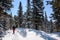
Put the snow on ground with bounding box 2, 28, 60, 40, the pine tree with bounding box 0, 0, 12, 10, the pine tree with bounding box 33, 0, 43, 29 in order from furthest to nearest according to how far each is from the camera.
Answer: the pine tree with bounding box 33, 0, 43, 29 < the pine tree with bounding box 0, 0, 12, 10 < the snow on ground with bounding box 2, 28, 60, 40

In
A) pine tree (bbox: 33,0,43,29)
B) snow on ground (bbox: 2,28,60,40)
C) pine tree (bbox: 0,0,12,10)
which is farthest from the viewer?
pine tree (bbox: 33,0,43,29)

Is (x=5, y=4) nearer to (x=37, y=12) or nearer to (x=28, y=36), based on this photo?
(x=28, y=36)

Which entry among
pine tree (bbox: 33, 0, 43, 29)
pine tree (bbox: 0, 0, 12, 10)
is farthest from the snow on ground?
pine tree (bbox: 33, 0, 43, 29)

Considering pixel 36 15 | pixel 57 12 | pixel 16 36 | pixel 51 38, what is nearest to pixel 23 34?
pixel 16 36

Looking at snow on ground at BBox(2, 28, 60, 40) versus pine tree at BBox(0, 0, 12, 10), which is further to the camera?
pine tree at BBox(0, 0, 12, 10)

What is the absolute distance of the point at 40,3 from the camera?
4506 cm

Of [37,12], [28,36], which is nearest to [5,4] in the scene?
[28,36]

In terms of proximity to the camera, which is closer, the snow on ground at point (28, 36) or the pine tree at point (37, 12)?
the snow on ground at point (28, 36)

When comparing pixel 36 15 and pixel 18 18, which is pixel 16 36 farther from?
pixel 18 18

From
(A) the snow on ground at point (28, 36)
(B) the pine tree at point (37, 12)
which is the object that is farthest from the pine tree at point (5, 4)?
(B) the pine tree at point (37, 12)

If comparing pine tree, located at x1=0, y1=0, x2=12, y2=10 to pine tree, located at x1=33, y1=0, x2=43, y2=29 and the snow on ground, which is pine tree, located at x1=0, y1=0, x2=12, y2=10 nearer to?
the snow on ground

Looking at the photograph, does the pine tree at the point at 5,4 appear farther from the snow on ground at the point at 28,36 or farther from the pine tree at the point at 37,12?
the pine tree at the point at 37,12

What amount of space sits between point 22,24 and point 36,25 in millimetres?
19945

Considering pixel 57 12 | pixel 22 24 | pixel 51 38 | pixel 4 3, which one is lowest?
pixel 22 24
